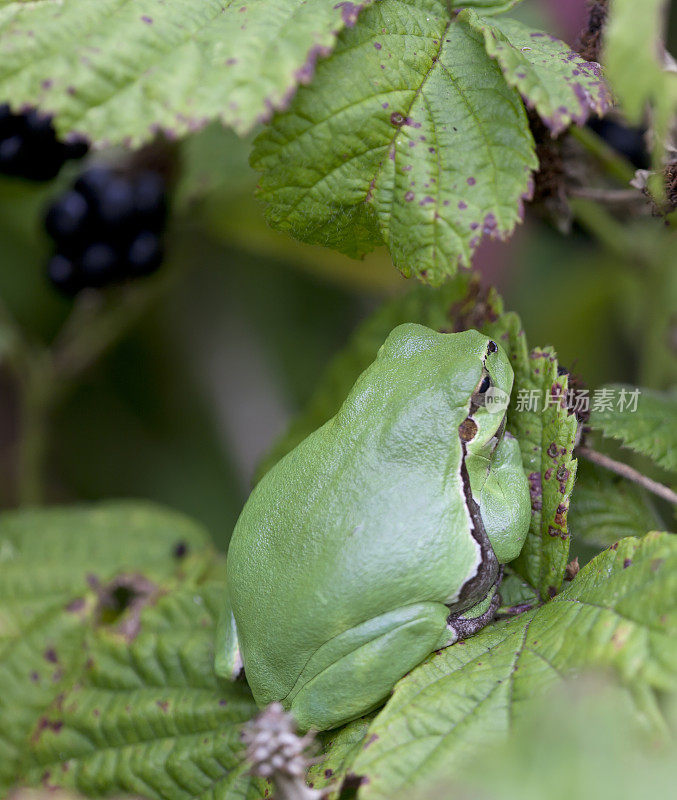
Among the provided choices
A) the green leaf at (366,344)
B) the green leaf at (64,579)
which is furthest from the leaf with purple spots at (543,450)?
the green leaf at (64,579)

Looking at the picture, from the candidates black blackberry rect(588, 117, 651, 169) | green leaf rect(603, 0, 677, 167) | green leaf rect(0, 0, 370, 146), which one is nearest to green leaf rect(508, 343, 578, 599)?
green leaf rect(603, 0, 677, 167)

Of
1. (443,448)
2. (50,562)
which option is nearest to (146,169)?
(50,562)

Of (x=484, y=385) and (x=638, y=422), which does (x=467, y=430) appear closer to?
(x=484, y=385)

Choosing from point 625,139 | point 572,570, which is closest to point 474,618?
point 572,570

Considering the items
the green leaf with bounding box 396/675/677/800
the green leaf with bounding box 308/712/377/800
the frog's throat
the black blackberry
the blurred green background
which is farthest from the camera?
the blurred green background

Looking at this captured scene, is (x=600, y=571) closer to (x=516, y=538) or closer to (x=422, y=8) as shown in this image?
(x=516, y=538)

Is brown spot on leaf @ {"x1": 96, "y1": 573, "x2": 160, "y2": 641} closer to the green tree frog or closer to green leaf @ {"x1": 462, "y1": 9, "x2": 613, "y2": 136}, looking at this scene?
the green tree frog
